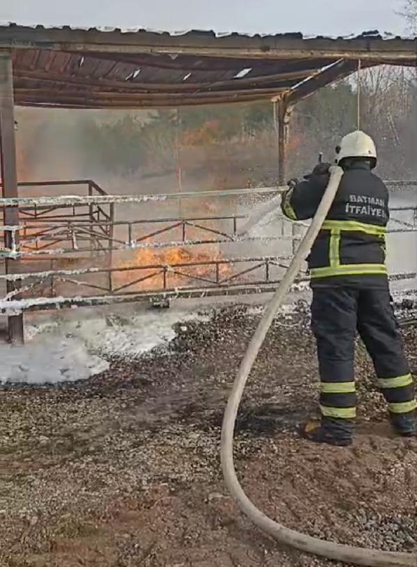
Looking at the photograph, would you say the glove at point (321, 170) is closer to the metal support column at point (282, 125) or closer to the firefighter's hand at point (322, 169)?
the firefighter's hand at point (322, 169)

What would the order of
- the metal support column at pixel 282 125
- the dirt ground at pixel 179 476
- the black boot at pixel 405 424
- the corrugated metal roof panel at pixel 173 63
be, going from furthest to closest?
the metal support column at pixel 282 125
the corrugated metal roof panel at pixel 173 63
the black boot at pixel 405 424
the dirt ground at pixel 179 476

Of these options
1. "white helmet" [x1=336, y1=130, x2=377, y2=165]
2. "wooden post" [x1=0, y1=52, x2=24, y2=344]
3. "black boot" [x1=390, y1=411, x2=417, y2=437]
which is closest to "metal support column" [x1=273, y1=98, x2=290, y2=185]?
"wooden post" [x1=0, y1=52, x2=24, y2=344]

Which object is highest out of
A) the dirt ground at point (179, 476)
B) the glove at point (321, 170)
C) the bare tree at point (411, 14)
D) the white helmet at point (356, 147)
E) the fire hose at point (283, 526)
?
the bare tree at point (411, 14)

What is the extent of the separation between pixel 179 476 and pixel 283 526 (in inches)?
29.8

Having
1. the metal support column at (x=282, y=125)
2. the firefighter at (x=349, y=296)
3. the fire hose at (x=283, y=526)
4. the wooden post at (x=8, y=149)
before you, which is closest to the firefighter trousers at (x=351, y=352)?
the firefighter at (x=349, y=296)

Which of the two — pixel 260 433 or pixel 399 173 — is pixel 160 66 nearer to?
pixel 260 433

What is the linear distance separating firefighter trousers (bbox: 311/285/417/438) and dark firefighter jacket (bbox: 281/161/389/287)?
0.08 m

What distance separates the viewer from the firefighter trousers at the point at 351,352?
3529mm

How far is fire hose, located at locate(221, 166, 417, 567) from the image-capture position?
238cm

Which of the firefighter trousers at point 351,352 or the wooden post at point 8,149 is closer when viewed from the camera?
the firefighter trousers at point 351,352

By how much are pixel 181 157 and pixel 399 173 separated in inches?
434

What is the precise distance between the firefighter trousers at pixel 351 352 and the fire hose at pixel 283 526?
39 cm

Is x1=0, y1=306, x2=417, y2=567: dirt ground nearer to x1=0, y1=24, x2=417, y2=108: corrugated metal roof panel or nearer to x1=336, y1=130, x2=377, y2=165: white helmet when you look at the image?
x1=336, y1=130, x2=377, y2=165: white helmet

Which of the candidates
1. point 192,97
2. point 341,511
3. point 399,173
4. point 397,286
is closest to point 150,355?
point 341,511
